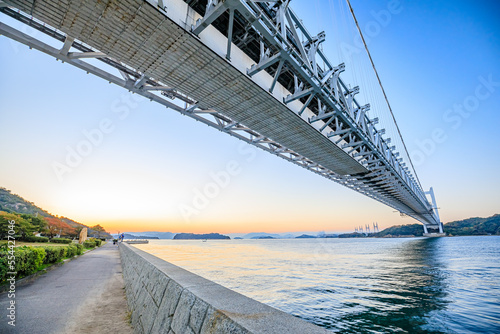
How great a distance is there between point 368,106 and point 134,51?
16.4 metres

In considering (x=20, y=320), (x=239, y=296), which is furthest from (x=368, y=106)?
(x=20, y=320)

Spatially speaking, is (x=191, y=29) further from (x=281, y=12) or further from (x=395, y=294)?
(x=395, y=294)

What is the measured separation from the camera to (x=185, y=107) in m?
13.9

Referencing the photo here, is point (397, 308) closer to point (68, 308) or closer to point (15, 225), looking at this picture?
point (68, 308)

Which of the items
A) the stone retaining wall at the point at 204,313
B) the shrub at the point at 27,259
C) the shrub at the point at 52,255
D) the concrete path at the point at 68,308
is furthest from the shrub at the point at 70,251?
the stone retaining wall at the point at 204,313

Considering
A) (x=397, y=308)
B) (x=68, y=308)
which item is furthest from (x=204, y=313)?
(x=397, y=308)

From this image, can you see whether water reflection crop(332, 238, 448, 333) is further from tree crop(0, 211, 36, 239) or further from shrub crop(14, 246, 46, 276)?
tree crop(0, 211, 36, 239)

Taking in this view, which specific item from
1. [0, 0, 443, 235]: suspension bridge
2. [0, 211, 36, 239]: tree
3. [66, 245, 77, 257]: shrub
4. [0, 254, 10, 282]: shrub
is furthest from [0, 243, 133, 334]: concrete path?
[0, 211, 36, 239]: tree

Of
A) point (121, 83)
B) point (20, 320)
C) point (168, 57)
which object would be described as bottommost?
point (20, 320)

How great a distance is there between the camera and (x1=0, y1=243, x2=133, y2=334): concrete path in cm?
432

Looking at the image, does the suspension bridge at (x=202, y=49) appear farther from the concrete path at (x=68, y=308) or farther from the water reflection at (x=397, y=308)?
the water reflection at (x=397, y=308)

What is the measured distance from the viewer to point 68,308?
5465 mm

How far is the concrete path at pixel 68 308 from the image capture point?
4.32 meters

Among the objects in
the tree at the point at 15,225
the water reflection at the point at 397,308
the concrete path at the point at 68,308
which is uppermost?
the tree at the point at 15,225
